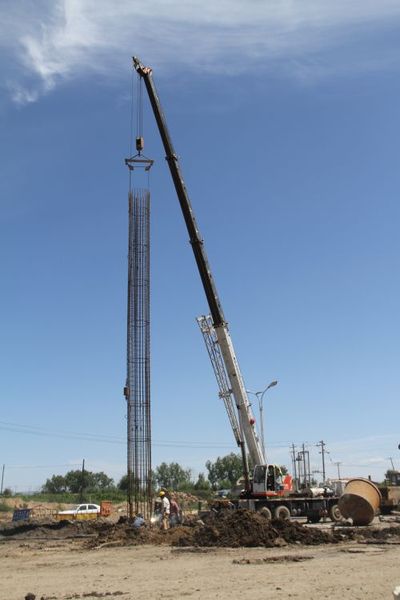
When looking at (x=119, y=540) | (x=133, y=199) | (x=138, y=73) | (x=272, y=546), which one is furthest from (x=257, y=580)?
(x=138, y=73)

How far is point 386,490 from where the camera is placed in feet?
144

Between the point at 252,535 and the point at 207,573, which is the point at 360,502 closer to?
the point at 252,535

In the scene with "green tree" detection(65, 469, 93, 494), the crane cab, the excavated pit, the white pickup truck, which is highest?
"green tree" detection(65, 469, 93, 494)

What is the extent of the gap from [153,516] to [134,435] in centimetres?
400

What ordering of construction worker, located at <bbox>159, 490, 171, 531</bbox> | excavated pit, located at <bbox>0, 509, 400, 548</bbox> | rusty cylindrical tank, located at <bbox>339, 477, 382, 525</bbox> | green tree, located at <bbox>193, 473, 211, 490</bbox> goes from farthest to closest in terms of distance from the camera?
green tree, located at <bbox>193, 473, 211, 490</bbox> < rusty cylindrical tank, located at <bbox>339, 477, 382, 525</bbox> < construction worker, located at <bbox>159, 490, 171, 531</bbox> < excavated pit, located at <bbox>0, 509, 400, 548</bbox>

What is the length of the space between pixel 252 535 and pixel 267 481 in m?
11.7

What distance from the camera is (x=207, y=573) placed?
1482 cm

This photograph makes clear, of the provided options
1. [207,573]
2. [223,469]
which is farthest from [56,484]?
[207,573]

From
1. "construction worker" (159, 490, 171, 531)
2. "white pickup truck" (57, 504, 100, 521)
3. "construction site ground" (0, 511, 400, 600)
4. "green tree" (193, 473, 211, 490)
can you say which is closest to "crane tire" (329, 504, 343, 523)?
"construction worker" (159, 490, 171, 531)

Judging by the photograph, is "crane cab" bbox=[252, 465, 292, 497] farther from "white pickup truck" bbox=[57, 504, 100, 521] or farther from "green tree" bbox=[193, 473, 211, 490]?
"green tree" bbox=[193, 473, 211, 490]

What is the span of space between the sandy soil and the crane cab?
11402 mm

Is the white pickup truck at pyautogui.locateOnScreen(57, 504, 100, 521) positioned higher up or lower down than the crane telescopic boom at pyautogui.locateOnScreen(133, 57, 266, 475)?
lower down

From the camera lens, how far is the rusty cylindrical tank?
2767 cm

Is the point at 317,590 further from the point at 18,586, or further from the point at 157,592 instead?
the point at 18,586
